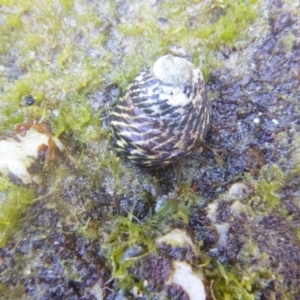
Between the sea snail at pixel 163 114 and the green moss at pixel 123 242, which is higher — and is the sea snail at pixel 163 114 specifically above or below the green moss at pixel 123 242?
above

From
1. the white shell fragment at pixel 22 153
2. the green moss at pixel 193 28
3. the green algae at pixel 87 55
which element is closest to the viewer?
the white shell fragment at pixel 22 153

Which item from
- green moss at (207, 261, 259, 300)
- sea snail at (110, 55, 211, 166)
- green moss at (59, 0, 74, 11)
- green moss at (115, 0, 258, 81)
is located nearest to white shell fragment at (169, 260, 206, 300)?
green moss at (207, 261, 259, 300)

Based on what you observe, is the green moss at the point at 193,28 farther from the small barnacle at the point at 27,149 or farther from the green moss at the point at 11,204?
the green moss at the point at 11,204

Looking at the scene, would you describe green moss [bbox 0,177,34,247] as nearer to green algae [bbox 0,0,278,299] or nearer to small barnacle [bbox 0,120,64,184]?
small barnacle [bbox 0,120,64,184]

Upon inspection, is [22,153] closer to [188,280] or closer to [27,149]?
[27,149]

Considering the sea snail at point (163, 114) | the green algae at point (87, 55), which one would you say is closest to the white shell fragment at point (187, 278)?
the green algae at point (87, 55)

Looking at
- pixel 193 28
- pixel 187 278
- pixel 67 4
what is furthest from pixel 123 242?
pixel 67 4

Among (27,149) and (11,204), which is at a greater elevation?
(27,149)
